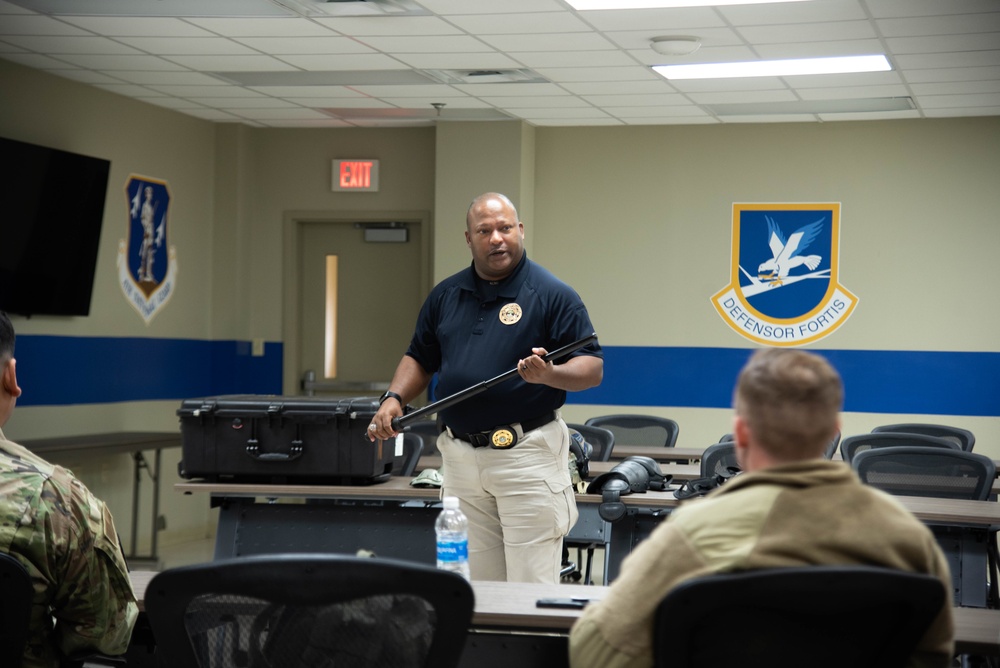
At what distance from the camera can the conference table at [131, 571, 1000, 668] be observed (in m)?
2.25

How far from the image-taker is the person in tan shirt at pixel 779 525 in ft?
5.69

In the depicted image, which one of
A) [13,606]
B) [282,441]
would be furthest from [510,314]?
[13,606]

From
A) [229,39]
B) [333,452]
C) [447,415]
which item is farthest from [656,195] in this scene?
[447,415]

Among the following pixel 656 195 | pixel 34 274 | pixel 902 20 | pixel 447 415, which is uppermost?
pixel 902 20

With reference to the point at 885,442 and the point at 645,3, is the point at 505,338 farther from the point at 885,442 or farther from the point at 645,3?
the point at 885,442

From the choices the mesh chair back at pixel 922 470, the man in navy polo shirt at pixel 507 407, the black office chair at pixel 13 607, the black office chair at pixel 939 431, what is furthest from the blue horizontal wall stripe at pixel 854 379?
the black office chair at pixel 13 607

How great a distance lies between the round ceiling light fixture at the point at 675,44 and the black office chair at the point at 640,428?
209 centimetres

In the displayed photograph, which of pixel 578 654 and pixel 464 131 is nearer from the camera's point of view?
pixel 578 654

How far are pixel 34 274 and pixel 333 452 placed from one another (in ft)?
10.7

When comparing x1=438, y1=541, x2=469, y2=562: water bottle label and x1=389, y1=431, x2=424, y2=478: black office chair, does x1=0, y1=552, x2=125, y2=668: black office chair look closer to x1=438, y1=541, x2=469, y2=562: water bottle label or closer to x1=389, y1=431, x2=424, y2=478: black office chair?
x1=438, y1=541, x2=469, y2=562: water bottle label

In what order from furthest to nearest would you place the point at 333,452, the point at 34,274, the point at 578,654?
the point at 34,274
the point at 333,452
the point at 578,654

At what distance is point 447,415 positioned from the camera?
3666 mm

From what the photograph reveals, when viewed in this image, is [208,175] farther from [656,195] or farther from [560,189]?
[656,195]

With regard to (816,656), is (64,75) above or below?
above
